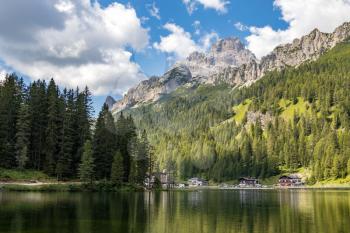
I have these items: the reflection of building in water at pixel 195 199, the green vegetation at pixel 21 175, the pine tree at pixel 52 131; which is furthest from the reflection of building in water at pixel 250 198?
the pine tree at pixel 52 131

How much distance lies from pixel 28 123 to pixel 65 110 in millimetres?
12539

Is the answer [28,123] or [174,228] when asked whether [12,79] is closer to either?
[28,123]

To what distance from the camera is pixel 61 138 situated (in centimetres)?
12112

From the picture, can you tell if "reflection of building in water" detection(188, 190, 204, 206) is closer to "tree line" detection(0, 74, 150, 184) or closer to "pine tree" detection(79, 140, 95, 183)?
"tree line" detection(0, 74, 150, 184)

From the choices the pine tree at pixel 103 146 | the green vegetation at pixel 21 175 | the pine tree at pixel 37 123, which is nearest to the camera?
the green vegetation at pixel 21 175

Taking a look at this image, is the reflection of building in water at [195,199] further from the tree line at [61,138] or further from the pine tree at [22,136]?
the pine tree at [22,136]

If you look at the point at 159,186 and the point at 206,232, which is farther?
the point at 159,186

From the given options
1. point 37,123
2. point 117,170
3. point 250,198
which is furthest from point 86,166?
point 250,198

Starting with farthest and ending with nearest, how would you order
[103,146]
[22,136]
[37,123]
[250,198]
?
[103,146]
[37,123]
[250,198]
[22,136]

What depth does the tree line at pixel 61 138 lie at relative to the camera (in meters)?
114

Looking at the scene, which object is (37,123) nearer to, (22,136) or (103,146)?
(22,136)

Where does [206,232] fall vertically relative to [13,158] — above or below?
below

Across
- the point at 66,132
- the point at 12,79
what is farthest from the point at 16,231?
the point at 12,79

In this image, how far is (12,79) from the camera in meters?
128
